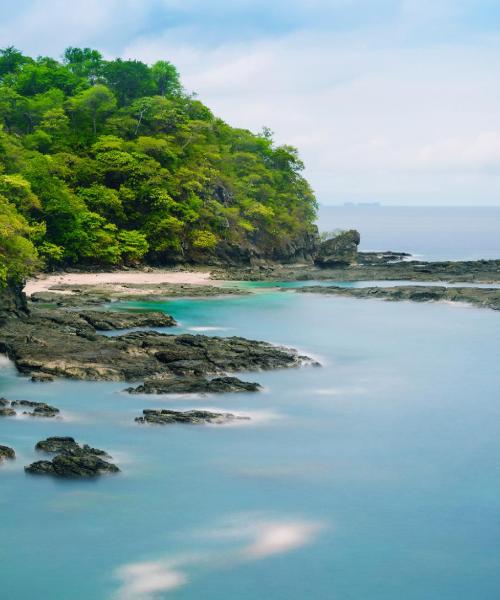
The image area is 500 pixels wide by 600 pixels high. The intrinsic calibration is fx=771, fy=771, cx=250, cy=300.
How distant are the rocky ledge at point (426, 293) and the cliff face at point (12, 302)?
2395 centimetres

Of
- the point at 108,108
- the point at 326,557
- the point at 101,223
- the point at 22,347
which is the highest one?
the point at 108,108

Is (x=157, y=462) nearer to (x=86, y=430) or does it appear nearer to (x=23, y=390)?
(x=86, y=430)

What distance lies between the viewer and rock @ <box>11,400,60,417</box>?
74.1ft

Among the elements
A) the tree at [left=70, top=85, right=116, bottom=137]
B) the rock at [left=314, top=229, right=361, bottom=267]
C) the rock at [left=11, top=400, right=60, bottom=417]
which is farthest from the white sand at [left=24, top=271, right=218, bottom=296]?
the rock at [left=11, top=400, right=60, bottom=417]

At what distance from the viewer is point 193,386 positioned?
25.0m

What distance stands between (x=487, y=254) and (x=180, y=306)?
6193 centimetres

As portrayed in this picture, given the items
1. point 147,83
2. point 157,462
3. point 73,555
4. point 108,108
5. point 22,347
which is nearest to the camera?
point 73,555

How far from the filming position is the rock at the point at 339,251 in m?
70.1

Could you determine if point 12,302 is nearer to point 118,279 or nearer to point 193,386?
point 193,386

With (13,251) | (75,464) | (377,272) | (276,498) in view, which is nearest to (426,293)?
(377,272)

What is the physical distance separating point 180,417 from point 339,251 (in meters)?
50.1

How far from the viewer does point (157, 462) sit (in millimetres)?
19703

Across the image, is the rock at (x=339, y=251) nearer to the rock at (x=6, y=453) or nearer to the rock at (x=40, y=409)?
the rock at (x=40, y=409)

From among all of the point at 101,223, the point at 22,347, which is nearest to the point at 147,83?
the point at 101,223
